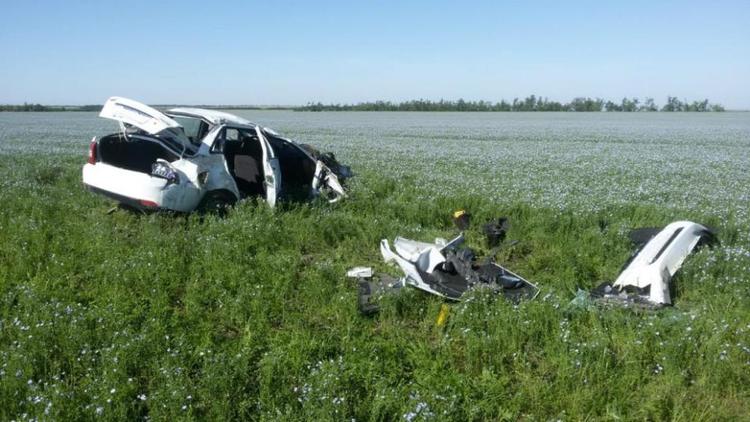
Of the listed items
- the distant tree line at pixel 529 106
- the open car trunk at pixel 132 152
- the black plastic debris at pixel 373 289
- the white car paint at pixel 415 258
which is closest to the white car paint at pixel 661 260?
the white car paint at pixel 415 258

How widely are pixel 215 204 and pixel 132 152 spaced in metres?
1.52

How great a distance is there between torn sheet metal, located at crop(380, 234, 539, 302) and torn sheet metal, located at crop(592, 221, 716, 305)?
832 millimetres

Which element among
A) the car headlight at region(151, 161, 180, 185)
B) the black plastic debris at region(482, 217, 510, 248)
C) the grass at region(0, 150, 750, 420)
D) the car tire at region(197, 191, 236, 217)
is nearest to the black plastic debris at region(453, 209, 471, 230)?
the black plastic debris at region(482, 217, 510, 248)

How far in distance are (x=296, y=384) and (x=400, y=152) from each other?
1698 cm

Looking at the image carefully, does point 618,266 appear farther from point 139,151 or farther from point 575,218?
point 139,151

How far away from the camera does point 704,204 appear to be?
9875 millimetres

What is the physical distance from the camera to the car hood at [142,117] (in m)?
7.08

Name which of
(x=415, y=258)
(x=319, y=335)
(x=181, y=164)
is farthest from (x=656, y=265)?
(x=181, y=164)

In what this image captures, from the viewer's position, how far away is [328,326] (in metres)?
4.73

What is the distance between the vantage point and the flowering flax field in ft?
11.4

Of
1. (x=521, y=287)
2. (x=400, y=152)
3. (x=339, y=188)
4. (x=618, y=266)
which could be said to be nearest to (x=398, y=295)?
(x=521, y=287)

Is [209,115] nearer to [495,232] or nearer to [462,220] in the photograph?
[462,220]

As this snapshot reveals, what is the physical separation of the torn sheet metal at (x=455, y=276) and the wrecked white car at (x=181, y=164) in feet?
10.7

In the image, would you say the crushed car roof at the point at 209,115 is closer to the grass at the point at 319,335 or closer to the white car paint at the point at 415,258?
the grass at the point at 319,335
